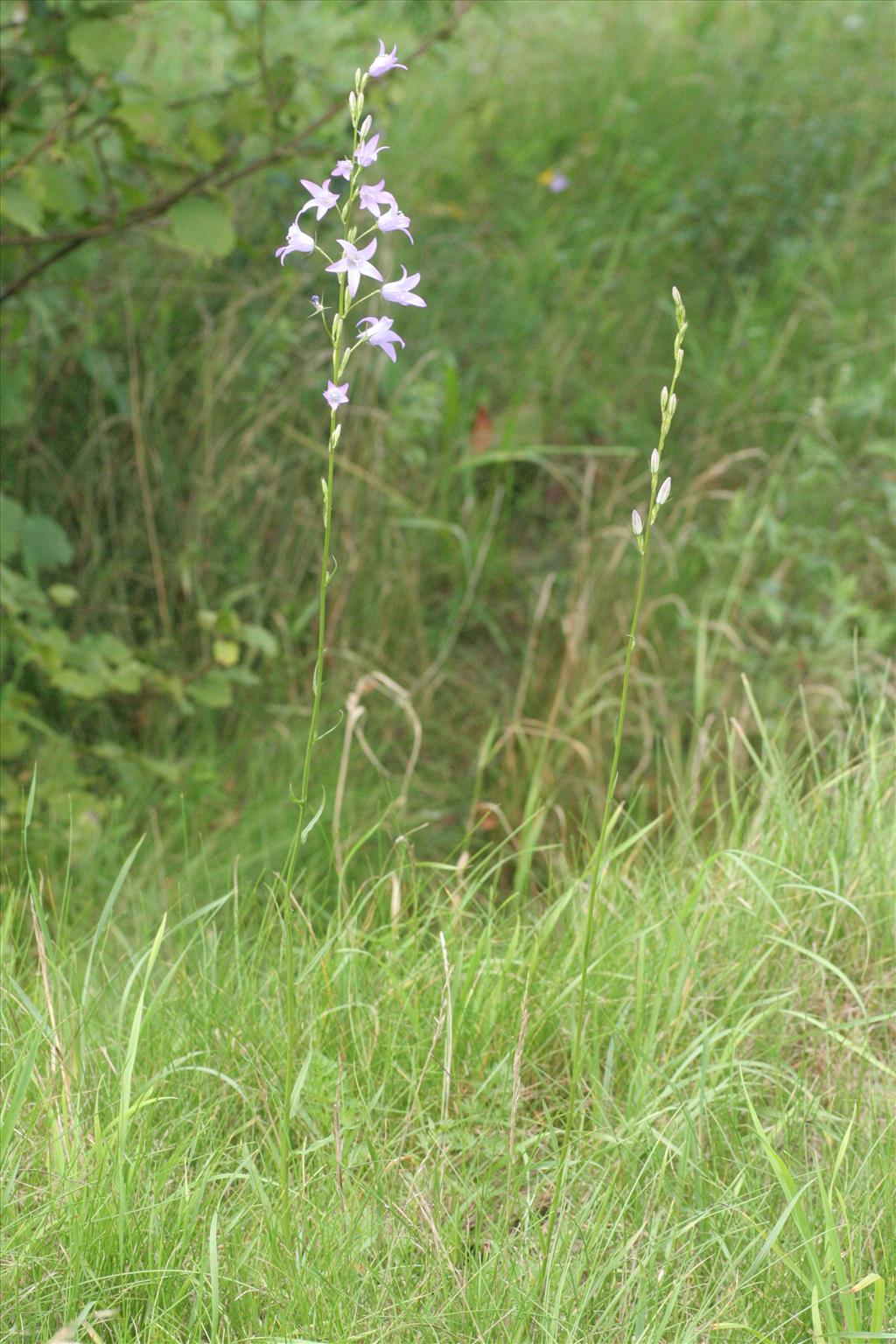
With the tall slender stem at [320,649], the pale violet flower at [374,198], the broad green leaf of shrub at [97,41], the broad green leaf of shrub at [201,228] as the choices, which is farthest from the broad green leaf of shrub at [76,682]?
the pale violet flower at [374,198]

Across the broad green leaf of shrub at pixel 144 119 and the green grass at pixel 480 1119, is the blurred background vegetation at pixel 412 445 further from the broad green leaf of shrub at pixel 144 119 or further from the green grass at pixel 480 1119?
the green grass at pixel 480 1119

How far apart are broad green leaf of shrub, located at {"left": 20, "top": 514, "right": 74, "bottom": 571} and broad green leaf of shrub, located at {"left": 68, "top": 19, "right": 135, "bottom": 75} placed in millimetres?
924

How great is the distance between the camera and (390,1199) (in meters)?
1.63

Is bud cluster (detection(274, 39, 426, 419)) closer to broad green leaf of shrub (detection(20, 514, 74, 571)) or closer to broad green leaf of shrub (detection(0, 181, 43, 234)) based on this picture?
broad green leaf of shrub (detection(0, 181, 43, 234))

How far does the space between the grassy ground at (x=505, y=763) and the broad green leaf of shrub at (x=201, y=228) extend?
36cm

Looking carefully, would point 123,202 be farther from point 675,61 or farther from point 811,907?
point 675,61

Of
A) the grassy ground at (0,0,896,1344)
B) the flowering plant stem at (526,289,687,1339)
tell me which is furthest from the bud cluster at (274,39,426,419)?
the grassy ground at (0,0,896,1344)

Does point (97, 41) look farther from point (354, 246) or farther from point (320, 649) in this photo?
point (320, 649)

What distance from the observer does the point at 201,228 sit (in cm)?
290

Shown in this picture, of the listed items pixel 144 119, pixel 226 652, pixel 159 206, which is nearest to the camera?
pixel 144 119

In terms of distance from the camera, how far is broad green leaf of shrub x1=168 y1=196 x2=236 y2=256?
9.45 feet

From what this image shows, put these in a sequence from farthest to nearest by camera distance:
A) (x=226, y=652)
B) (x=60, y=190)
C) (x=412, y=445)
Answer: (x=412, y=445) → (x=226, y=652) → (x=60, y=190)

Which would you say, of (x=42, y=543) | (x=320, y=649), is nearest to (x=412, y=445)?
(x=42, y=543)

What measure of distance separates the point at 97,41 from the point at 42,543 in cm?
100
